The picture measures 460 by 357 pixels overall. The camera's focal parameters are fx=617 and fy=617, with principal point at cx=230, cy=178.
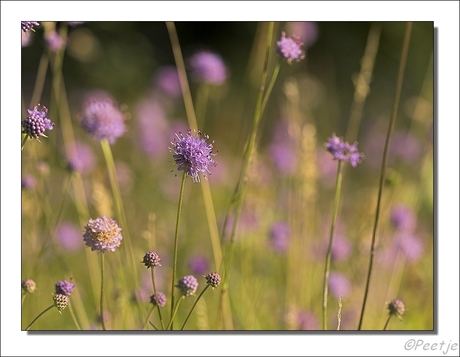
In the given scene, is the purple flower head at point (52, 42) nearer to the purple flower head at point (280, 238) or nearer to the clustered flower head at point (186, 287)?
the clustered flower head at point (186, 287)

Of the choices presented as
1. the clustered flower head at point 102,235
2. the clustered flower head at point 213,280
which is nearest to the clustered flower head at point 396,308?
the clustered flower head at point 213,280

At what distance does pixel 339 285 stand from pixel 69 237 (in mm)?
1228

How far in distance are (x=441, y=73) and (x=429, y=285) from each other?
85 centimetres

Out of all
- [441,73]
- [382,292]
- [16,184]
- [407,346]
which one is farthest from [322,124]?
[16,184]

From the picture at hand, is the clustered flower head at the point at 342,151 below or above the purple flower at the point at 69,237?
below

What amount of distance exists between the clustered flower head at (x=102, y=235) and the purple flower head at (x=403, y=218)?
50.2 inches

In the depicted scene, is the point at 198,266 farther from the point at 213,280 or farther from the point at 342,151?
the point at 342,151

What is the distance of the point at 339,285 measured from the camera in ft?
7.96

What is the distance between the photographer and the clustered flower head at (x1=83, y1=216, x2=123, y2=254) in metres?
1.67

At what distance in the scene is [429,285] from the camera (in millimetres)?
A: 2457

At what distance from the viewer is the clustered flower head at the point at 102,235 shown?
1.67 metres

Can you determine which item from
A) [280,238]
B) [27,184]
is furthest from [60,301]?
[280,238]

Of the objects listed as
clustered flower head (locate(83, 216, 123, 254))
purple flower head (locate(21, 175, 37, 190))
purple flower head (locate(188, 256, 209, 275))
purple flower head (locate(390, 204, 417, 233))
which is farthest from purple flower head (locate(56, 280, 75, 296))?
purple flower head (locate(390, 204, 417, 233))

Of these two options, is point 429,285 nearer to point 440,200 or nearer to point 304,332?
point 440,200
